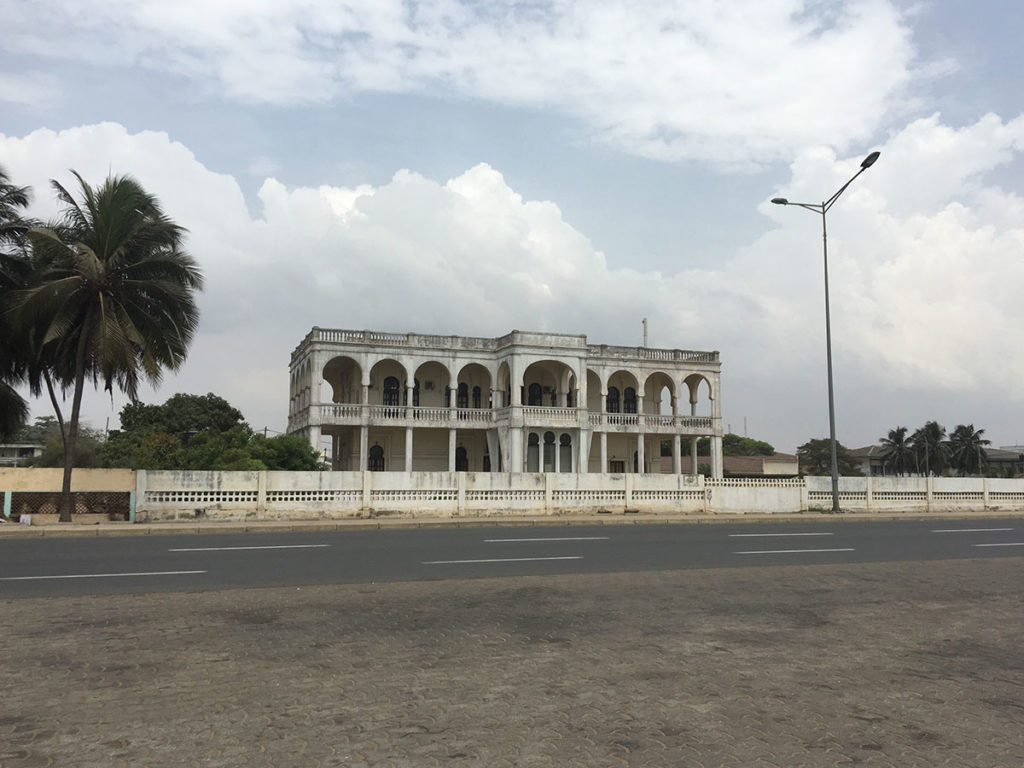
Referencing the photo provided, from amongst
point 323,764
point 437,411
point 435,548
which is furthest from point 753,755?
point 437,411

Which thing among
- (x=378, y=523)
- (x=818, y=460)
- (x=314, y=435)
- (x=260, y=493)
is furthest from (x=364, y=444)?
(x=818, y=460)

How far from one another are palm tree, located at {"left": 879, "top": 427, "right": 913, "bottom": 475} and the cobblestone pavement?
7679 cm

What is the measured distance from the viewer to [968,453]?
253 feet

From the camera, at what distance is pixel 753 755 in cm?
414

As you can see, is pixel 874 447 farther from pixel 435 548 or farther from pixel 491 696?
pixel 491 696

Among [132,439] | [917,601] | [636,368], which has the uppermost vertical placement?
[636,368]

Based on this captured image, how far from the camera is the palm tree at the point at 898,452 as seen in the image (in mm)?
78312

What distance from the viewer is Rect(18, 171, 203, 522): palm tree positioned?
1945 centimetres

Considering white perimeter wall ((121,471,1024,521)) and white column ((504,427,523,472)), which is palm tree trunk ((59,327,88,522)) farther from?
white column ((504,427,523,472))

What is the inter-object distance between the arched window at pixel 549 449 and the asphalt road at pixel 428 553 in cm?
2070

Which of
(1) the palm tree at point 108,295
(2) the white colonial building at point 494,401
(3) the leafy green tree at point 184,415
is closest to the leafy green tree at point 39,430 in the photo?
(3) the leafy green tree at point 184,415

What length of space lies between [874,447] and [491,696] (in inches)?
3795

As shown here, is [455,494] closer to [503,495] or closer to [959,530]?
[503,495]

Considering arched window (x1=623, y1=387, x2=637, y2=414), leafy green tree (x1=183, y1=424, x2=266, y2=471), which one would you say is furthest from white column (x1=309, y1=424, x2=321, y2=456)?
arched window (x1=623, y1=387, x2=637, y2=414)
